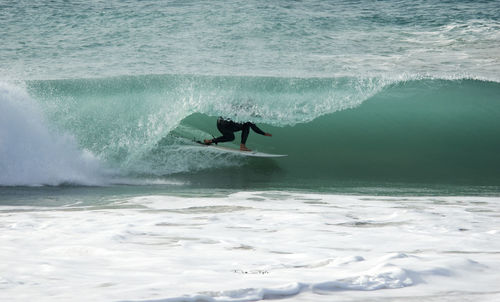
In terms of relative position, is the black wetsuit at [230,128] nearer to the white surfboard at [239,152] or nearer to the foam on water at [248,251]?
the white surfboard at [239,152]

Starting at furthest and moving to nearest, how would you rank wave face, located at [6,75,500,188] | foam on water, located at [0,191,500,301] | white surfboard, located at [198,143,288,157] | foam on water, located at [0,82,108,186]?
white surfboard, located at [198,143,288,157] < wave face, located at [6,75,500,188] < foam on water, located at [0,82,108,186] < foam on water, located at [0,191,500,301]

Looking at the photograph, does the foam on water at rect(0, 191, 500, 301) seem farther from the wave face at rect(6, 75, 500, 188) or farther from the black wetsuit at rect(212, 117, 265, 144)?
the black wetsuit at rect(212, 117, 265, 144)

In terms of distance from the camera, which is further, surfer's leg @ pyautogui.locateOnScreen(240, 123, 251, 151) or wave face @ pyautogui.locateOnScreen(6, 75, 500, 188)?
surfer's leg @ pyautogui.locateOnScreen(240, 123, 251, 151)

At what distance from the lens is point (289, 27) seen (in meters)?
14.4

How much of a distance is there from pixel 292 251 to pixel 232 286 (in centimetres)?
91

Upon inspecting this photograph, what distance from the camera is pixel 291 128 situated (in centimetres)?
1012

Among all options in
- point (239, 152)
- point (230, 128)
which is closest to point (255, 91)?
point (230, 128)

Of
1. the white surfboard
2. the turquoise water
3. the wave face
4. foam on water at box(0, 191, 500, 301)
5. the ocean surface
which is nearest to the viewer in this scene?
foam on water at box(0, 191, 500, 301)

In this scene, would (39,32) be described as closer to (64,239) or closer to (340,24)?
(340,24)

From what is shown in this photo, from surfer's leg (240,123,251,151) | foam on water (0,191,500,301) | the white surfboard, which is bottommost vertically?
foam on water (0,191,500,301)

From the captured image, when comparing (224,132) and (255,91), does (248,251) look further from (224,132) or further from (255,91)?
(255,91)

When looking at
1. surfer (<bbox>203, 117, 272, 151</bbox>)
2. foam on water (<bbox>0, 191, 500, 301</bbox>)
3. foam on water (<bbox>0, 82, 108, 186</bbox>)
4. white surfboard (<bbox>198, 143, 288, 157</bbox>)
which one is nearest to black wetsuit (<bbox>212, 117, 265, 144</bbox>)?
surfer (<bbox>203, 117, 272, 151</bbox>)

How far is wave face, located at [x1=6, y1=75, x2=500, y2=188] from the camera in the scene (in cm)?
792

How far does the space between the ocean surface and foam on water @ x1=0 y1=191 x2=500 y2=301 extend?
17 mm
